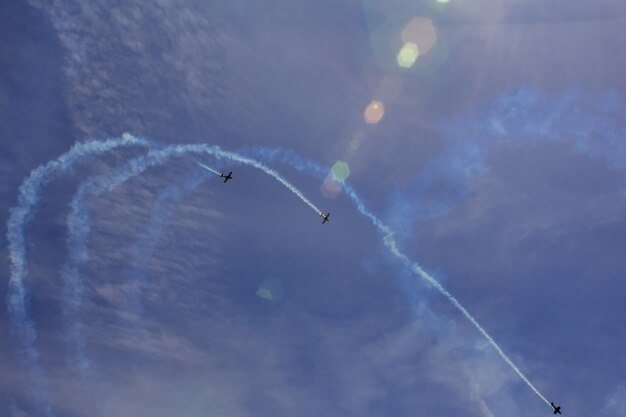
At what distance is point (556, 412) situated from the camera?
6147cm

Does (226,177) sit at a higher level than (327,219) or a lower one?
lower

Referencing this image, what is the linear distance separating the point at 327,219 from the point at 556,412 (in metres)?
48.3

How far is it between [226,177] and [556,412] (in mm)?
64938

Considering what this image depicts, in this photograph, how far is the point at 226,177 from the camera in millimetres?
59750

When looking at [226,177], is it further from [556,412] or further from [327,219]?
[556,412]

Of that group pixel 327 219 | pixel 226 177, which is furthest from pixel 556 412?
pixel 226 177

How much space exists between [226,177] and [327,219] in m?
17.2

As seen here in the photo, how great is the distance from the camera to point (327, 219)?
200 feet
